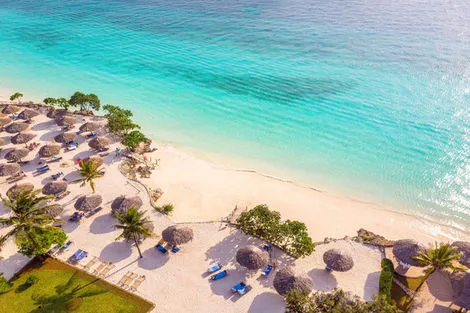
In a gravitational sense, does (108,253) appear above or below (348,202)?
below

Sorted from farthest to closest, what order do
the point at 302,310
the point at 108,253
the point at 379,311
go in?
the point at 108,253
the point at 302,310
the point at 379,311

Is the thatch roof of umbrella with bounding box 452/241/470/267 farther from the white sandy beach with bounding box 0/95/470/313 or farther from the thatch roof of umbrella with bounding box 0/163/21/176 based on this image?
the thatch roof of umbrella with bounding box 0/163/21/176

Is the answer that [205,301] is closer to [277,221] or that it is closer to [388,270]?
[277,221]

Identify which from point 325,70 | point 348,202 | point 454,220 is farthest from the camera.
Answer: point 325,70

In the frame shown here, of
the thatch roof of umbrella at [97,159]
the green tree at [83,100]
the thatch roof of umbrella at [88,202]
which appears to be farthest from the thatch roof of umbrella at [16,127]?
the thatch roof of umbrella at [88,202]

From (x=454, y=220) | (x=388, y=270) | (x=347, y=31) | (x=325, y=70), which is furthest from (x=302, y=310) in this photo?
(x=347, y=31)

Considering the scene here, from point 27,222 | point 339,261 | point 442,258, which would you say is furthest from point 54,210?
point 442,258

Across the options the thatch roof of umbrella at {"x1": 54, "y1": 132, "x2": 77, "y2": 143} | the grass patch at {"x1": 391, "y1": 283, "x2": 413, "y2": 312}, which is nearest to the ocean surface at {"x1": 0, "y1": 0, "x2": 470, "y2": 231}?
the thatch roof of umbrella at {"x1": 54, "y1": 132, "x2": 77, "y2": 143}

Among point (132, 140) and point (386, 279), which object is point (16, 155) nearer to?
point (132, 140)
